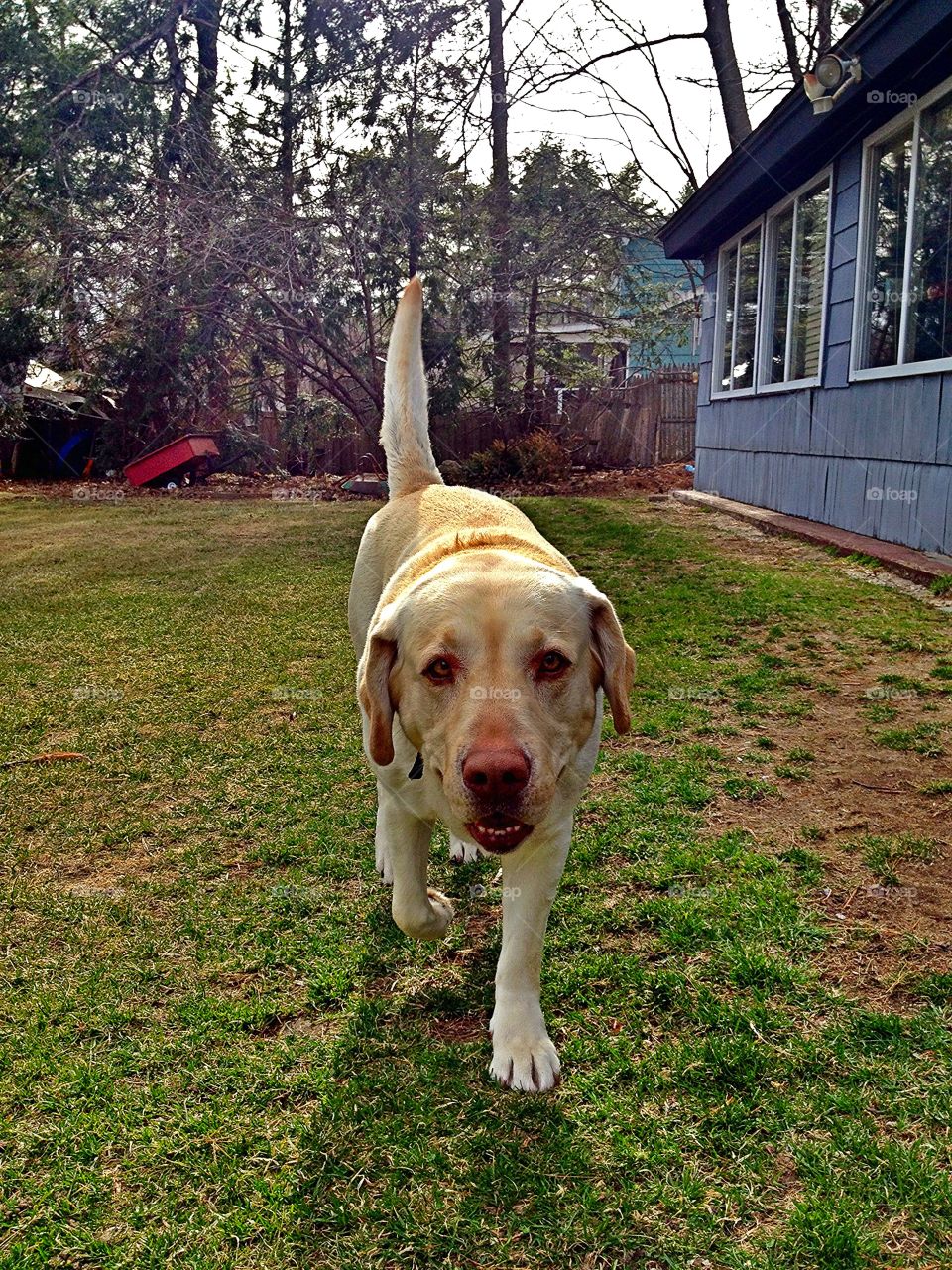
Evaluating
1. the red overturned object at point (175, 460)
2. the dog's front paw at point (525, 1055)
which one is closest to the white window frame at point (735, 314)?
the red overturned object at point (175, 460)

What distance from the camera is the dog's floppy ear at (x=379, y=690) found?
8.29 ft

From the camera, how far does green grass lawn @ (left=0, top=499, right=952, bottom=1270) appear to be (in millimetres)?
1945

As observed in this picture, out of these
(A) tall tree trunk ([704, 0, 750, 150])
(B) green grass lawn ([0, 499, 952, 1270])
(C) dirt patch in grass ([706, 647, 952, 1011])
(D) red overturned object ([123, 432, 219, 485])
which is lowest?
(B) green grass lawn ([0, 499, 952, 1270])

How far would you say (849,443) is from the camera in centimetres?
988

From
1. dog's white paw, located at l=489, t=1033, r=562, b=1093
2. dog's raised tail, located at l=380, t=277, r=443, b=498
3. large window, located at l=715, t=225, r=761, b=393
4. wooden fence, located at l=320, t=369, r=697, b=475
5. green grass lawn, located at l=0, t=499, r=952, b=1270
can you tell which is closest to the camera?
green grass lawn, located at l=0, t=499, r=952, b=1270

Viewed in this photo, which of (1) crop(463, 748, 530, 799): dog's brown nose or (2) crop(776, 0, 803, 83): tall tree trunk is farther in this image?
(2) crop(776, 0, 803, 83): tall tree trunk

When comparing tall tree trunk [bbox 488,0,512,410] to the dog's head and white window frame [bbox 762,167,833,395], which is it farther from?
the dog's head

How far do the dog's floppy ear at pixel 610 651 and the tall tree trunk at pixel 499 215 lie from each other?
55.0 ft

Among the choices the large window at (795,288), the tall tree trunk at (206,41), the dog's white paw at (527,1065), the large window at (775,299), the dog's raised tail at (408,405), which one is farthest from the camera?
the tall tree trunk at (206,41)

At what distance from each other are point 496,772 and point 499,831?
0.20 metres

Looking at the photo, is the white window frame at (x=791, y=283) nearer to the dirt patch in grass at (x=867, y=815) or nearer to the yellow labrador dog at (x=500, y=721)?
the dirt patch in grass at (x=867, y=815)

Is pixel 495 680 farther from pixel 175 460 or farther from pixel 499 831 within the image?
pixel 175 460

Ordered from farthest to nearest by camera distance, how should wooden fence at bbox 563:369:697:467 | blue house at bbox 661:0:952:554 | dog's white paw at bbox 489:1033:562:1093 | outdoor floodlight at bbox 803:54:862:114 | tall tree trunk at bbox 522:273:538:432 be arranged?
wooden fence at bbox 563:369:697:467
tall tree trunk at bbox 522:273:538:432
outdoor floodlight at bbox 803:54:862:114
blue house at bbox 661:0:952:554
dog's white paw at bbox 489:1033:562:1093

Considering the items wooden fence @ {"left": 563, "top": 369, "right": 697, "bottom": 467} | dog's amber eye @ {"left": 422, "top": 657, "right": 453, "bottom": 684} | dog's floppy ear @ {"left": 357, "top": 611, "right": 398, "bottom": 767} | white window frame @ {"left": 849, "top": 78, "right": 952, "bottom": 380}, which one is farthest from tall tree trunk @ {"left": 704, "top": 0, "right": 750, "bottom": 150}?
dog's amber eye @ {"left": 422, "top": 657, "right": 453, "bottom": 684}
